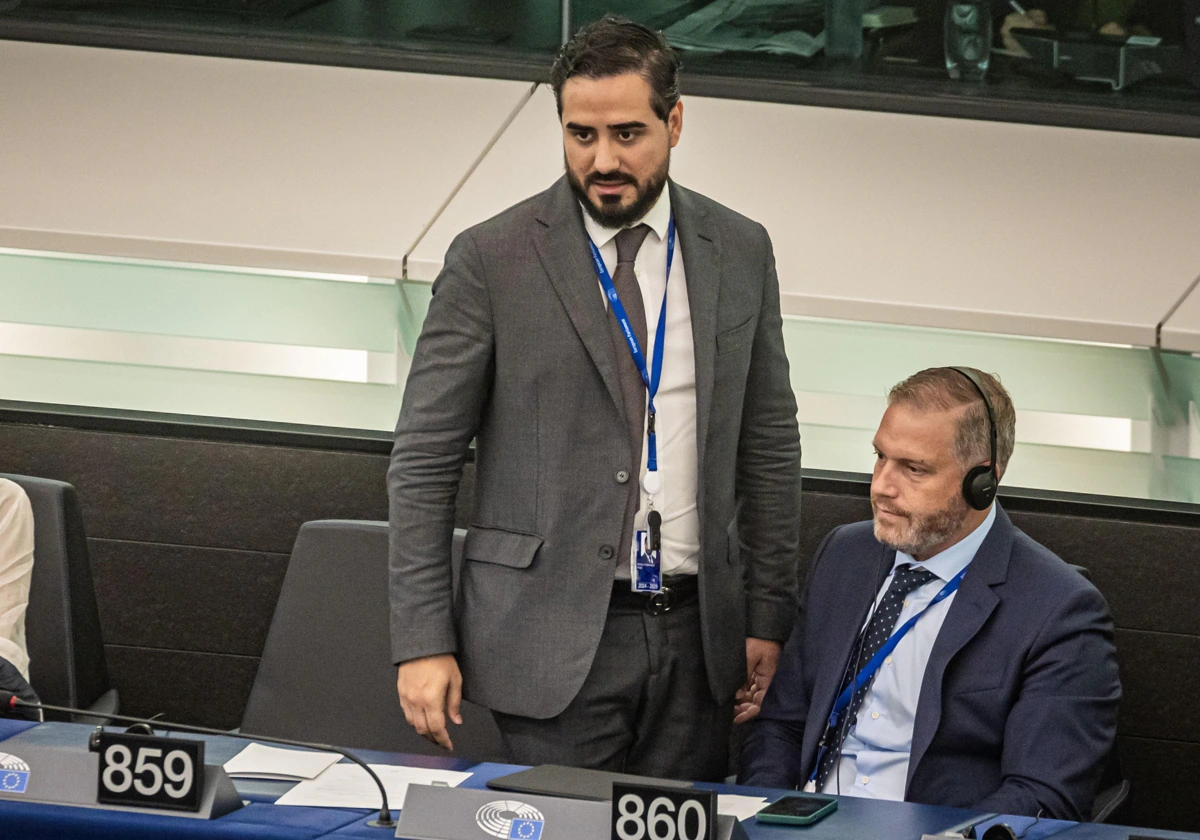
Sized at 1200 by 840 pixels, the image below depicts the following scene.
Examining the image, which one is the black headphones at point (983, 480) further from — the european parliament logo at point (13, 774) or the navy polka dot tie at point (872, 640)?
the european parliament logo at point (13, 774)

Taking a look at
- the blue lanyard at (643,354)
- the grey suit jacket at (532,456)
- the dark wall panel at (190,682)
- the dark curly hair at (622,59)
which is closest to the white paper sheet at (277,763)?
the grey suit jacket at (532,456)

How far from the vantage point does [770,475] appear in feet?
7.61

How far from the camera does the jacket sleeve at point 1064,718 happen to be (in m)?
1.98

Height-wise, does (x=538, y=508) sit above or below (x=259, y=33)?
below

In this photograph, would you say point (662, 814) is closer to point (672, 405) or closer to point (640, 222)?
point (672, 405)

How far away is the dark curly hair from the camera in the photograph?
2039 millimetres

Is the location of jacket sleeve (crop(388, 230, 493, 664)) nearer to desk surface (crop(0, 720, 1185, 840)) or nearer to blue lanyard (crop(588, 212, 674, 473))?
blue lanyard (crop(588, 212, 674, 473))

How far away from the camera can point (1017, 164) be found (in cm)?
363

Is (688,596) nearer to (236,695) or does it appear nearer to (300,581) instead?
(300,581)

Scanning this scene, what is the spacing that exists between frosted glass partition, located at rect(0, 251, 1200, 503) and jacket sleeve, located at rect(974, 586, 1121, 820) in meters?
1.00

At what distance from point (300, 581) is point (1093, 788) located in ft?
4.51

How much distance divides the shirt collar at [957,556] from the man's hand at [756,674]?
0.28 metres

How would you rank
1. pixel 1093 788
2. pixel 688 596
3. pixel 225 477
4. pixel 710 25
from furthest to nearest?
pixel 710 25
pixel 225 477
pixel 688 596
pixel 1093 788

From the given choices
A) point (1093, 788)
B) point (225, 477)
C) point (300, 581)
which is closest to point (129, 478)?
point (225, 477)
